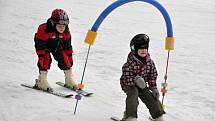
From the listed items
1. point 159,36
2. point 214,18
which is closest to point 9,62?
point 159,36

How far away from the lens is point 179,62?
9.72 metres

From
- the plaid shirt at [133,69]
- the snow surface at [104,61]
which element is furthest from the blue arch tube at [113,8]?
the snow surface at [104,61]

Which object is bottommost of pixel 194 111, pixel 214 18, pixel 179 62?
pixel 194 111

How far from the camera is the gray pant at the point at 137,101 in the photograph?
15.7ft

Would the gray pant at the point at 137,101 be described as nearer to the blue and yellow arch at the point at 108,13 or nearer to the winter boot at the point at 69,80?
the blue and yellow arch at the point at 108,13

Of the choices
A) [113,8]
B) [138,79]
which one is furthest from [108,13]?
[138,79]

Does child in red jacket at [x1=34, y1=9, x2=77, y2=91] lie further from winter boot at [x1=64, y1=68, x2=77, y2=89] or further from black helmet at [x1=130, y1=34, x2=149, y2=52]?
black helmet at [x1=130, y1=34, x2=149, y2=52]

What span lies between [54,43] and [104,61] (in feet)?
10.3

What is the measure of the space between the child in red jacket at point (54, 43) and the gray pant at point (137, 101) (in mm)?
1619

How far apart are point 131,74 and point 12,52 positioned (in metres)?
4.72

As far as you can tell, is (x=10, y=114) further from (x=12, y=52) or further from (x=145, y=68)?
(x=12, y=52)

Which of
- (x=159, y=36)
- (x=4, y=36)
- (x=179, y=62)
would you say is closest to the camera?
(x=179, y=62)

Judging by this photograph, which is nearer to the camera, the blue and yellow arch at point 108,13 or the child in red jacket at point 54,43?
the blue and yellow arch at point 108,13

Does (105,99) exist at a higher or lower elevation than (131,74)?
lower
